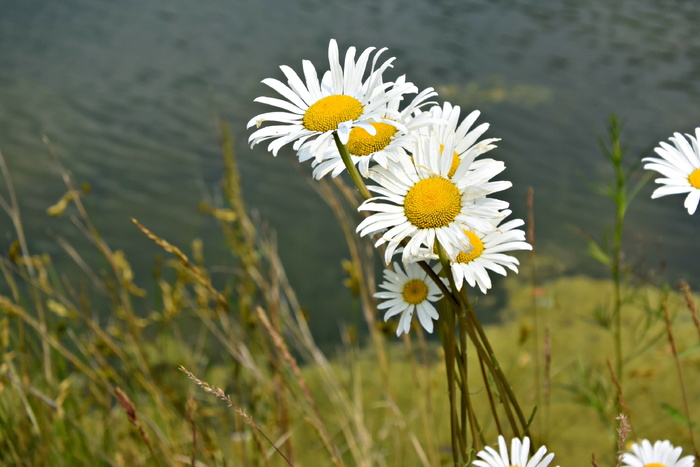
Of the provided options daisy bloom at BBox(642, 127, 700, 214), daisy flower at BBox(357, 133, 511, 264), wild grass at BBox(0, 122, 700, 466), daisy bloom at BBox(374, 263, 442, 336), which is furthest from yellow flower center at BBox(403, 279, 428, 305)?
wild grass at BBox(0, 122, 700, 466)

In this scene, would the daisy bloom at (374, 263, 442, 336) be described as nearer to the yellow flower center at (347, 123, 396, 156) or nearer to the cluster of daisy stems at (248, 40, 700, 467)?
the cluster of daisy stems at (248, 40, 700, 467)

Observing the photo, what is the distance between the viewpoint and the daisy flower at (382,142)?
1.92 feet

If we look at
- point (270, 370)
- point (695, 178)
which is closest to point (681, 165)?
point (695, 178)

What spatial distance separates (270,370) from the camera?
165 cm

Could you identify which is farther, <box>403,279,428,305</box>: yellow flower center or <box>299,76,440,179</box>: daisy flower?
<box>403,279,428,305</box>: yellow flower center

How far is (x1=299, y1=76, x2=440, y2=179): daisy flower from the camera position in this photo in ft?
1.92

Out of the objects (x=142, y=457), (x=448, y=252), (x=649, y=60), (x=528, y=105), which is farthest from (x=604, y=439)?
(x=649, y=60)

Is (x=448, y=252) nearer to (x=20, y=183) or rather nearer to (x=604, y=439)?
(x=604, y=439)

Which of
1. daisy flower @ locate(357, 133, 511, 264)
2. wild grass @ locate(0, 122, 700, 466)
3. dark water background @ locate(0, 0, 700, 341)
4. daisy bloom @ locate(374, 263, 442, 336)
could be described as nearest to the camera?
daisy flower @ locate(357, 133, 511, 264)

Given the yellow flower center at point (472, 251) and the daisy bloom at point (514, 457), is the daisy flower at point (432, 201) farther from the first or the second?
the daisy bloom at point (514, 457)

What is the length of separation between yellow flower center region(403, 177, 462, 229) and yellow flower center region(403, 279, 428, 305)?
13cm

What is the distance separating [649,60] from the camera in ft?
12.2

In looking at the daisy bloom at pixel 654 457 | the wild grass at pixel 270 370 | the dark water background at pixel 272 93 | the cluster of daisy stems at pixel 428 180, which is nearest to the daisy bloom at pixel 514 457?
the cluster of daisy stems at pixel 428 180

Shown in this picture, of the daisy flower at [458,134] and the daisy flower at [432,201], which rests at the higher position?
the daisy flower at [458,134]
